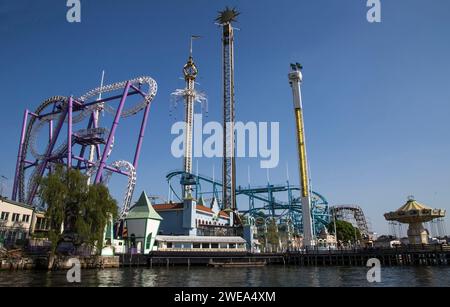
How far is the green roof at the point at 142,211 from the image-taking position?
6251 centimetres

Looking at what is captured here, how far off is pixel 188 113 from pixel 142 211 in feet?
143

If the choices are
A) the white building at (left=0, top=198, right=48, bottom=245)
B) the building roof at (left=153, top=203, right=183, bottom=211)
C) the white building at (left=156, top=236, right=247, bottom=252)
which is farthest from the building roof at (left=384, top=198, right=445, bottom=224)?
the white building at (left=0, top=198, right=48, bottom=245)

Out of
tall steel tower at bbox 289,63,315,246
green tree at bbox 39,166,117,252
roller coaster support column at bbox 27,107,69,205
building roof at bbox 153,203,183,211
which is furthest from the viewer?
tall steel tower at bbox 289,63,315,246

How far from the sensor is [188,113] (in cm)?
10088

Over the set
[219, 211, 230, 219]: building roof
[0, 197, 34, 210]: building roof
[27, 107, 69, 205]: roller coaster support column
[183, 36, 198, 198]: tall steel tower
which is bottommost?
[0, 197, 34, 210]: building roof

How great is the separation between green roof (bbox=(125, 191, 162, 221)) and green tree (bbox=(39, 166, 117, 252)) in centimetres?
1402

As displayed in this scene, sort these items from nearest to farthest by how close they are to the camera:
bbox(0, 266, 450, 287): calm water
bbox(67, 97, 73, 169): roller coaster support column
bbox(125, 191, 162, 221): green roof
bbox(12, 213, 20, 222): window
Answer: bbox(0, 266, 450, 287): calm water → bbox(12, 213, 20, 222): window → bbox(67, 97, 73, 169): roller coaster support column → bbox(125, 191, 162, 221): green roof

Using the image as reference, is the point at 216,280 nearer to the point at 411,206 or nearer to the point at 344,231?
the point at 411,206

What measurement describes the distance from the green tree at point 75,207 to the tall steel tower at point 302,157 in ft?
143

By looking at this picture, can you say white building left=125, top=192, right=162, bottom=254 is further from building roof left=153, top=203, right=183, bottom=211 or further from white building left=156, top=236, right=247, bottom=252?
building roof left=153, top=203, right=183, bottom=211

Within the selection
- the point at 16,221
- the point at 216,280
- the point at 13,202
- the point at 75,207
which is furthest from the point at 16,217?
the point at 216,280

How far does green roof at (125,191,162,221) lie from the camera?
62.5 m

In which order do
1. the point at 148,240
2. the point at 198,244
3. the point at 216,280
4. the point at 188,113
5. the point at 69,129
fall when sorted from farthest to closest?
the point at 188,113, the point at 198,244, the point at 148,240, the point at 69,129, the point at 216,280

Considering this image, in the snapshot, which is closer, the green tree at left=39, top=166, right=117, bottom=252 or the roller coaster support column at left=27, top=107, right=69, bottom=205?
the green tree at left=39, top=166, right=117, bottom=252
